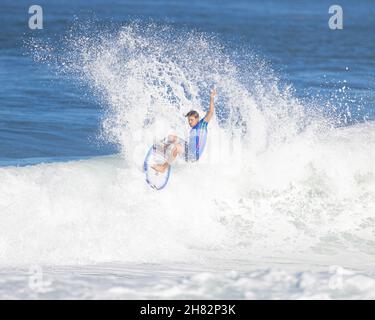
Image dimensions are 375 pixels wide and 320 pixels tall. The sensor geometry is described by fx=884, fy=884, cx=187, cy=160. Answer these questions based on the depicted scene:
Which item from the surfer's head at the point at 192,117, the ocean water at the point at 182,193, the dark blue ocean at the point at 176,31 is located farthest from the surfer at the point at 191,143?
the dark blue ocean at the point at 176,31

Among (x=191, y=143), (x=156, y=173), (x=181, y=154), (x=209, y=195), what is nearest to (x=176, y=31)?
(x=209, y=195)

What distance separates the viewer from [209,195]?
38.9ft

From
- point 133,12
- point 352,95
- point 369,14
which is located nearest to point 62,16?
point 133,12

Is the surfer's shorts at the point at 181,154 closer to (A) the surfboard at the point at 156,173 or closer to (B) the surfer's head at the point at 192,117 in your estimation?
(A) the surfboard at the point at 156,173

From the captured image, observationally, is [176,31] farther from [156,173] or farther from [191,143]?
[191,143]

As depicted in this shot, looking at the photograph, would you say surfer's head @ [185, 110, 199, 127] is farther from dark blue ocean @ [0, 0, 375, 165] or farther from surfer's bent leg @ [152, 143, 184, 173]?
dark blue ocean @ [0, 0, 375, 165]

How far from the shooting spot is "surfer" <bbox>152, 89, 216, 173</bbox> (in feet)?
35.8

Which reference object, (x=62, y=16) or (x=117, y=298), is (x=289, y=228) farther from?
(x=62, y=16)

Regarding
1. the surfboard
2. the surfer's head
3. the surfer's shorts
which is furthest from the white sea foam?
the surfer's head

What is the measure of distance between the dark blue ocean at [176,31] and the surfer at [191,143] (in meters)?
3.18

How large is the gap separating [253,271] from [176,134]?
4141 mm

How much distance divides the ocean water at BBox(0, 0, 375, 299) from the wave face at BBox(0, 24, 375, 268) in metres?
0.02

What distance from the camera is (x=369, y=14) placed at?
4953cm

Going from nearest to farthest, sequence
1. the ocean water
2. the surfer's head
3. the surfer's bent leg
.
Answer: the ocean water → the surfer's head → the surfer's bent leg
